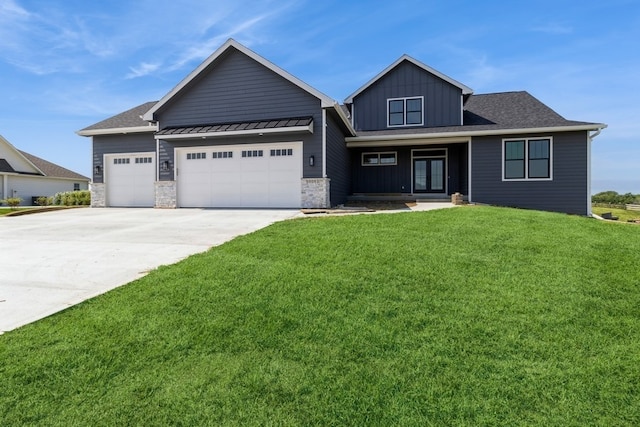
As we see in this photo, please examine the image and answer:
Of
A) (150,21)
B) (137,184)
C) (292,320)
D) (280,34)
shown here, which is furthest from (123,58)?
(292,320)

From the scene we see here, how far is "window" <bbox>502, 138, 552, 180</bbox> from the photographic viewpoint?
14.6m

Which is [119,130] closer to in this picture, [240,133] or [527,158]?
[240,133]

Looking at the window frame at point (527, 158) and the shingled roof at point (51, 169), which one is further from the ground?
the shingled roof at point (51, 169)

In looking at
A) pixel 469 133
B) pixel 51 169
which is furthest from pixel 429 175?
pixel 51 169

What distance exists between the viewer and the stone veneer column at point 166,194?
15.1 m

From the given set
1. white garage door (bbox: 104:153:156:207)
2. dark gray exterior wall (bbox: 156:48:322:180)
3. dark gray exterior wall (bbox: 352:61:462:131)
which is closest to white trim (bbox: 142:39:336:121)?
dark gray exterior wall (bbox: 156:48:322:180)

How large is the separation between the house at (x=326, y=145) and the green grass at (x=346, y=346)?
29.4 feet

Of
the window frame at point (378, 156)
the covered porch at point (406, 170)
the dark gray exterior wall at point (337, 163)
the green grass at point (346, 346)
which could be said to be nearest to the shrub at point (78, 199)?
the dark gray exterior wall at point (337, 163)

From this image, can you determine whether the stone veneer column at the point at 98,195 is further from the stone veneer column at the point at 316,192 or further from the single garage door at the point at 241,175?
the stone veneer column at the point at 316,192

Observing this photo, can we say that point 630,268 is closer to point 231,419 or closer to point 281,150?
point 231,419

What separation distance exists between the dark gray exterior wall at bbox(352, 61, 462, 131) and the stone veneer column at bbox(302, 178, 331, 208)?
6511 millimetres

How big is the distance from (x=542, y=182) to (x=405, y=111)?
24.0 feet

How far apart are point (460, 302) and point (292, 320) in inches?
79.5

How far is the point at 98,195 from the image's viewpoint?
16.8 meters
